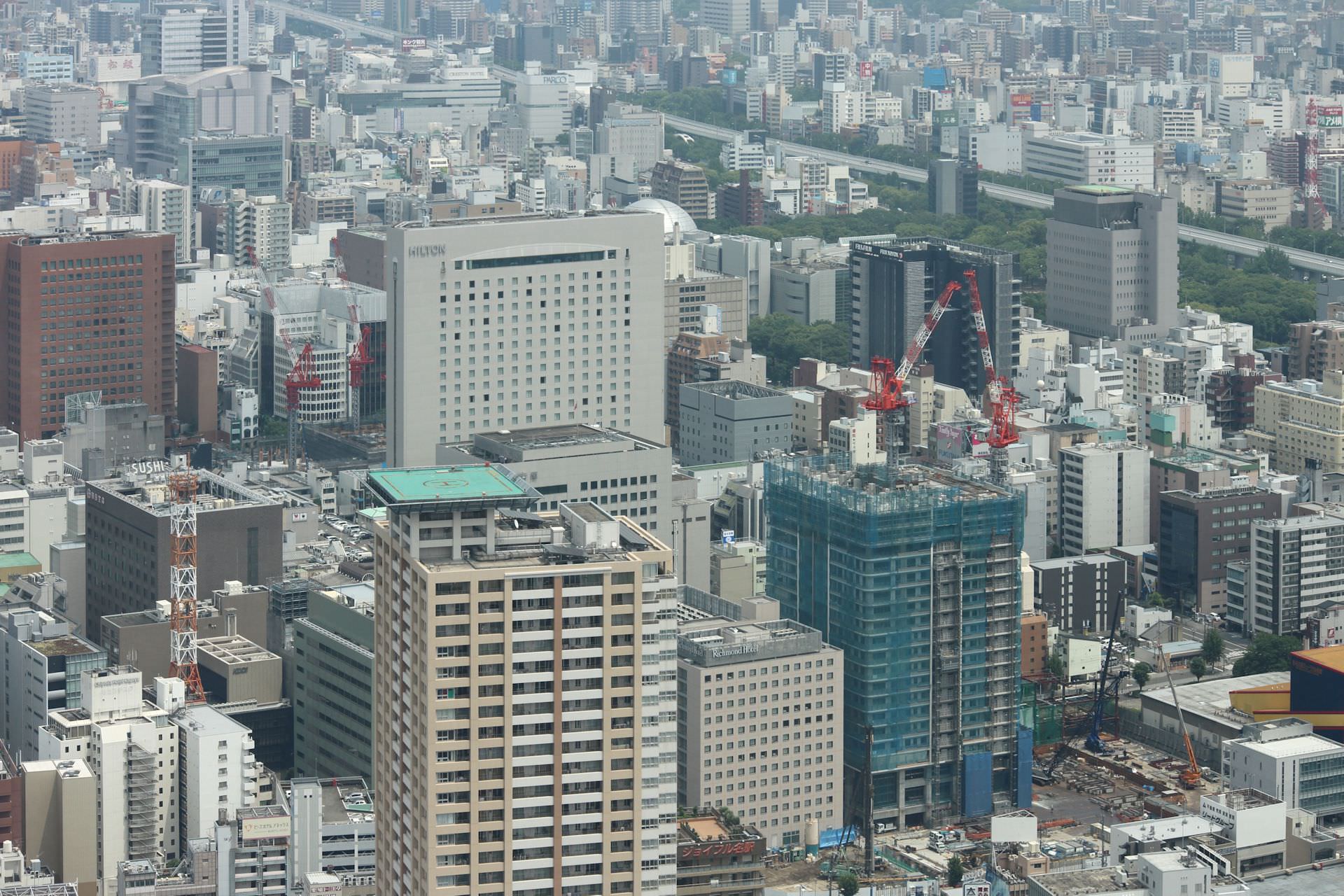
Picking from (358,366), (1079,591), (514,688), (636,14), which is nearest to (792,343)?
(358,366)

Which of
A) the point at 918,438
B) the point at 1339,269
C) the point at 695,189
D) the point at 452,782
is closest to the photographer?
the point at 452,782

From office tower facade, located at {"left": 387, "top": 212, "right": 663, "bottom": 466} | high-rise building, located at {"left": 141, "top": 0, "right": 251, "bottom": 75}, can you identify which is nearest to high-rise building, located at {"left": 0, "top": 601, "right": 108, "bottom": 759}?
office tower facade, located at {"left": 387, "top": 212, "right": 663, "bottom": 466}

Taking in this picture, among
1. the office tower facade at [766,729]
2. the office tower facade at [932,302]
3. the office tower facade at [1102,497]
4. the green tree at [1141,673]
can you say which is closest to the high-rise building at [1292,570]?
the green tree at [1141,673]

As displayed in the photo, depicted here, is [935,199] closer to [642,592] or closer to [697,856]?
[697,856]

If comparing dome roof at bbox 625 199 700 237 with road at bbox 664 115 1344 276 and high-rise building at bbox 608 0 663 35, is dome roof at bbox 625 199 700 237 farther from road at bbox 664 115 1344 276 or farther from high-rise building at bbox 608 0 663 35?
high-rise building at bbox 608 0 663 35

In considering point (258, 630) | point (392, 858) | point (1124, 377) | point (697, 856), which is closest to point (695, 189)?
point (1124, 377)

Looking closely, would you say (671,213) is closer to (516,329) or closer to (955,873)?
(516,329)

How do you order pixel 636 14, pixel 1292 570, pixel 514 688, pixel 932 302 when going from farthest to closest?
pixel 636 14 < pixel 932 302 < pixel 1292 570 < pixel 514 688
